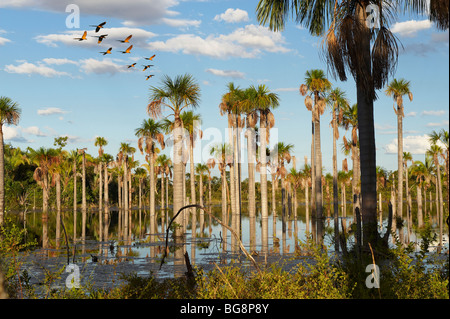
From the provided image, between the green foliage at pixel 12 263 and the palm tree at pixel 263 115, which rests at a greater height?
the palm tree at pixel 263 115

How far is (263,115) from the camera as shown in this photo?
45469mm

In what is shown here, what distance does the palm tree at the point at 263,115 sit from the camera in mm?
44250

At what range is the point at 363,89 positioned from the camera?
13633mm

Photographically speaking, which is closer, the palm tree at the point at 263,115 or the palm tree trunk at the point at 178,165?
the palm tree trunk at the point at 178,165

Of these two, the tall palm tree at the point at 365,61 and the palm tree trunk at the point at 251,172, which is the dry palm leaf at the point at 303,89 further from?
the tall palm tree at the point at 365,61

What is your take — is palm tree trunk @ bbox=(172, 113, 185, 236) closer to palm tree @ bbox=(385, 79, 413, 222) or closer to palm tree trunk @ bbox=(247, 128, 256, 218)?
palm tree trunk @ bbox=(247, 128, 256, 218)

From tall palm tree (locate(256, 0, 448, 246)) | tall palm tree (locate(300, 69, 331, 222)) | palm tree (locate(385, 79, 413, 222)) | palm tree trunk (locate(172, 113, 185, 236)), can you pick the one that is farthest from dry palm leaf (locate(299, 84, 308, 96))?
tall palm tree (locate(256, 0, 448, 246))

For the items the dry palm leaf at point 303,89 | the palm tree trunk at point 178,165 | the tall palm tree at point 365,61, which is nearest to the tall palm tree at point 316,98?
the dry palm leaf at point 303,89

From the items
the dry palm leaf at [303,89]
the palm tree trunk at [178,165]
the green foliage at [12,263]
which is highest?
the dry palm leaf at [303,89]

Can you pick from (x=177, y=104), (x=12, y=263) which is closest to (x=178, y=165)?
(x=177, y=104)

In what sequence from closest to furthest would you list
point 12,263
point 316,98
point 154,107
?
point 12,263 → point 154,107 → point 316,98

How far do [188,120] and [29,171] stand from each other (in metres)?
53.1

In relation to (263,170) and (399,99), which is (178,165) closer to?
(263,170)
